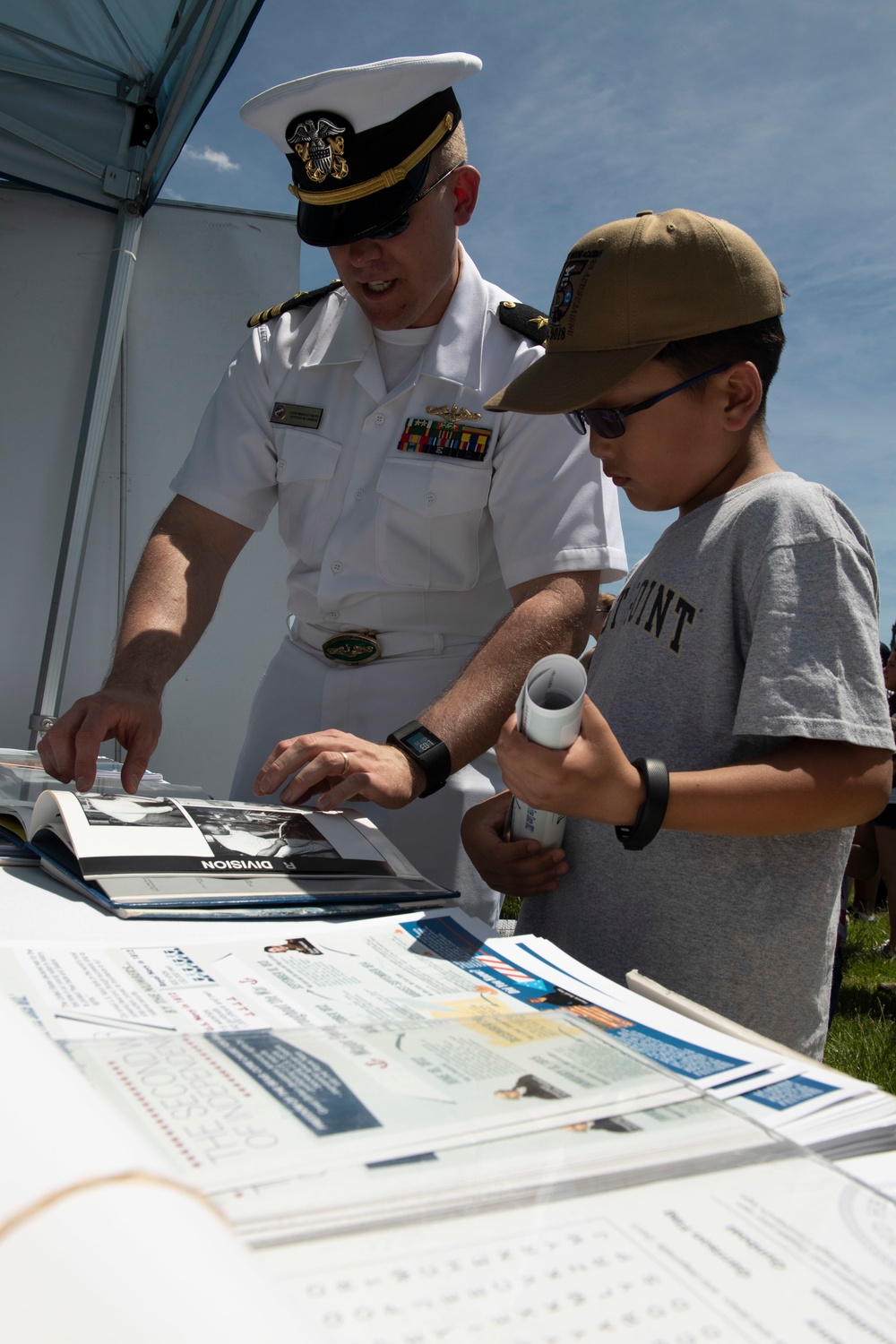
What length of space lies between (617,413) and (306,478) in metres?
0.77

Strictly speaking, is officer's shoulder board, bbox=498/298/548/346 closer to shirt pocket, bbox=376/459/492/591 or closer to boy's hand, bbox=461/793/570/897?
shirt pocket, bbox=376/459/492/591

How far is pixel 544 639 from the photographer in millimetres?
1524

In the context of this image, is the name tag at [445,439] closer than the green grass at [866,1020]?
Yes

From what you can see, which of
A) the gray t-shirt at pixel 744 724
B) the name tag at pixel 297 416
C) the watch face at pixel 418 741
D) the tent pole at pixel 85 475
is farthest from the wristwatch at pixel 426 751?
the tent pole at pixel 85 475

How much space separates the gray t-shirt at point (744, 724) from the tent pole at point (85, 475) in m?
3.33

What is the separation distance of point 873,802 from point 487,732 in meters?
0.59

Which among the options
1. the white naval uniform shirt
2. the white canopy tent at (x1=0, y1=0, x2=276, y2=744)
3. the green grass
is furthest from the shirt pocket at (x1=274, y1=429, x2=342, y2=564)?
the white canopy tent at (x1=0, y1=0, x2=276, y2=744)

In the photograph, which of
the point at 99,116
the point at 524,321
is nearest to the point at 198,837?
the point at 524,321

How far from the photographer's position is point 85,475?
4117mm

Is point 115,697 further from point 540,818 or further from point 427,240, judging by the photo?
point 427,240

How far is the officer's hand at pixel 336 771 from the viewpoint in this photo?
1218 mm

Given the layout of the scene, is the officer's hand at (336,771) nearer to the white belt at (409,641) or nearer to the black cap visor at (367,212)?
the white belt at (409,641)

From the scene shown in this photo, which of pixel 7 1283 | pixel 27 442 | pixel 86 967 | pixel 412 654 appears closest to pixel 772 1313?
pixel 7 1283

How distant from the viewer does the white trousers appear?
1.72 m
